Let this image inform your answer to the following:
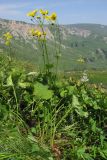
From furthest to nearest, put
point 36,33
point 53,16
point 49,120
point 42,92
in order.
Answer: point 36,33, point 53,16, point 42,92, point 49,120

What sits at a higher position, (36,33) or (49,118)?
(36,33)

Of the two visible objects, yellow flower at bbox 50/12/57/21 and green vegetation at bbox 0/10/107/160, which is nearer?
green vegetation at bbox 0/10/107/160

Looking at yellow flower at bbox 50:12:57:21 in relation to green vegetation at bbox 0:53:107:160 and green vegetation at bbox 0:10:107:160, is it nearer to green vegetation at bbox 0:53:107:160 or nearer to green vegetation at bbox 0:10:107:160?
green vegetation at bbox 0:10:107:160

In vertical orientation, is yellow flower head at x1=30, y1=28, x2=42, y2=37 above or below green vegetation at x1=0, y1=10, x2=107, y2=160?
above

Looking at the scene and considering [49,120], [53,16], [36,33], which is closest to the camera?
[49,120]

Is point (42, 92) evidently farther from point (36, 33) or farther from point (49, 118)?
point (36, 33)

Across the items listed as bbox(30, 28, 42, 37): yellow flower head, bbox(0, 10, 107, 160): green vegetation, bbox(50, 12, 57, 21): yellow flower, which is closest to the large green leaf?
bbox(0, 10, 107, 160): green vegetation

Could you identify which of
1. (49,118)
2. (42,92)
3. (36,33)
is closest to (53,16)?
(36,33)

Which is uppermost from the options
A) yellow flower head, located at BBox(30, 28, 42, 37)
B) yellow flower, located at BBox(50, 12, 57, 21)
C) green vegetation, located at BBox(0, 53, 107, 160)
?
yellow flower, located at BBox(50, 12, 57, 21)

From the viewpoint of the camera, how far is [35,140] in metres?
4.25

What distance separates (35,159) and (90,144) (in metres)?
1.21

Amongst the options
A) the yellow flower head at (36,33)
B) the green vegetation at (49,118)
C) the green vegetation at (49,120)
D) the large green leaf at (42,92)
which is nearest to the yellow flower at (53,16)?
the green vegetation at (49,118)

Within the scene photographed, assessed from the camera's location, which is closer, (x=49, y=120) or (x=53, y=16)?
(x=49, y=120)

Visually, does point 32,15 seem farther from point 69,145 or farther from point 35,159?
point 35,159
